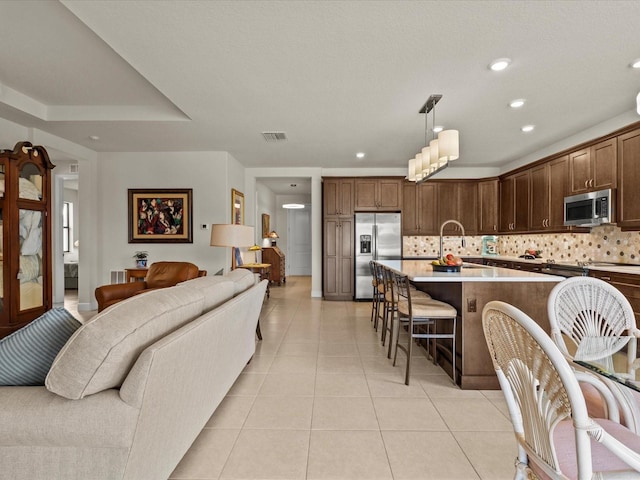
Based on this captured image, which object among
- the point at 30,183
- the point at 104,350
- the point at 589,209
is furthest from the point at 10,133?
the point at 589,209

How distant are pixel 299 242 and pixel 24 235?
7771 mm

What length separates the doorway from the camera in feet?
36.7

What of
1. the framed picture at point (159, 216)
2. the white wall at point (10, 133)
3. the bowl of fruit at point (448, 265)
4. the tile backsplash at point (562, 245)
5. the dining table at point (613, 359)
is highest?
the white wall at point (10, 133)

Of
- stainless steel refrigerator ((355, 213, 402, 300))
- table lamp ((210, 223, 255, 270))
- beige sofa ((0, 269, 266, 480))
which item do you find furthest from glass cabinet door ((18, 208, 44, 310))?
stainless steel refrigerator ((355, 213, 402, 300))

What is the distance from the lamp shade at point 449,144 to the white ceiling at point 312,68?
475mm

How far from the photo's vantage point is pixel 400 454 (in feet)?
6.04

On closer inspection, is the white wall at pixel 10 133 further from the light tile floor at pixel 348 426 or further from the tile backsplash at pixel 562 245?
the tile backsplash at pixel 562 245

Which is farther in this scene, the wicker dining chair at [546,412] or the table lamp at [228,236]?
the table lamp at [228,236]

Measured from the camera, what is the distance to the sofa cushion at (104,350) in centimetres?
116

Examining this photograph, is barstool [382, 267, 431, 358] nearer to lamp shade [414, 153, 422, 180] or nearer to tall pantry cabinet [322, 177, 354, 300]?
lamp shade [414, 153, 422, 180]

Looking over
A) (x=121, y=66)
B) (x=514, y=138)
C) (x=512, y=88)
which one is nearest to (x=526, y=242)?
(x=514, y=138)

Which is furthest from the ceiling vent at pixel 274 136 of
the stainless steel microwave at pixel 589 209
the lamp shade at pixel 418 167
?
the stainless steel microwave at pixel 589 209

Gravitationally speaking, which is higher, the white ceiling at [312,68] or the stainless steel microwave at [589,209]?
the white ceiling at [312,68]

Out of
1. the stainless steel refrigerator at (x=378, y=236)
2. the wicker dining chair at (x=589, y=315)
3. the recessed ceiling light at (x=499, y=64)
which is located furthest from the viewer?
the stainless steel refrigerator at (x=378, y=236)
